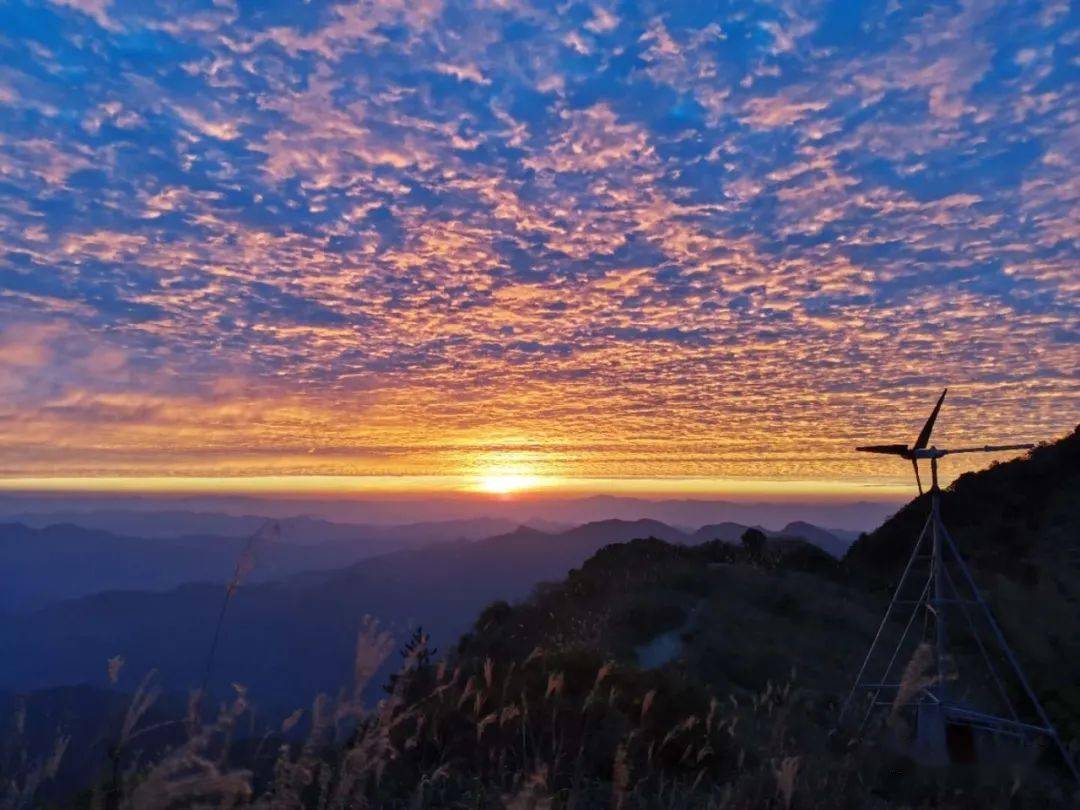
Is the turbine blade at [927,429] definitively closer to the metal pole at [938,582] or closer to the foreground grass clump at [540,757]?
the metal pole at [938,582]

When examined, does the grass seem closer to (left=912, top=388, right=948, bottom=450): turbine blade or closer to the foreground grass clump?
the foreground grass clump

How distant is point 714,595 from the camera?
80.3 ft

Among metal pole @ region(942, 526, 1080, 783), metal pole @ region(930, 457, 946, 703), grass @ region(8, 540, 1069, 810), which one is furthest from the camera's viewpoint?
metal pole @ region(930, 457, 946, 703)

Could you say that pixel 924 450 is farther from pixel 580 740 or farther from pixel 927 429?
pixel 580 740

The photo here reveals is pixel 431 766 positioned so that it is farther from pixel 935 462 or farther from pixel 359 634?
pixel 935 462

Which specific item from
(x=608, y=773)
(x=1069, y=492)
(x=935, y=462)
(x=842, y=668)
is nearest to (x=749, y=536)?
(x=1069, y=492)

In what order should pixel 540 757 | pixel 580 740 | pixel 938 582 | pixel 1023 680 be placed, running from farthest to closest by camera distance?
pixel 938 582 → pixel 1023 680 → pixel 580 740 → pixel 540 757

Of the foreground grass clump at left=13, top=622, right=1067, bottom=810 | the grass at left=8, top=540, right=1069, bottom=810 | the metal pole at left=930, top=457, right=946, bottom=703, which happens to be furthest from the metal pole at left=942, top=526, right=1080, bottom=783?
the foreground grass clump at left=13, top=622, right=1067, bottom=810

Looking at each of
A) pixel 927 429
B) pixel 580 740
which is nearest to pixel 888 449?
pixel 927 429

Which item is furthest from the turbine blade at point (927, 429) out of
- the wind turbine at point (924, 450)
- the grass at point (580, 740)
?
the grass at point (580, 740)

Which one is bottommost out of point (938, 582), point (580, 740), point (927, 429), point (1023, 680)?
point (1023, 680)

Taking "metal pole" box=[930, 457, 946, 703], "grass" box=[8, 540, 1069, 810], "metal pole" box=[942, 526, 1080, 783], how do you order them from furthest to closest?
"metal pole" box=[930, 457, 946, 703], "metal pole" box=[942, 526, 1080, 783], "grass" box=[8, 540, 1069, 810]

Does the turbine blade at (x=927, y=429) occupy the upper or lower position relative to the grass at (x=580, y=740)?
upper

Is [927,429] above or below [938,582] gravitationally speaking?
above
